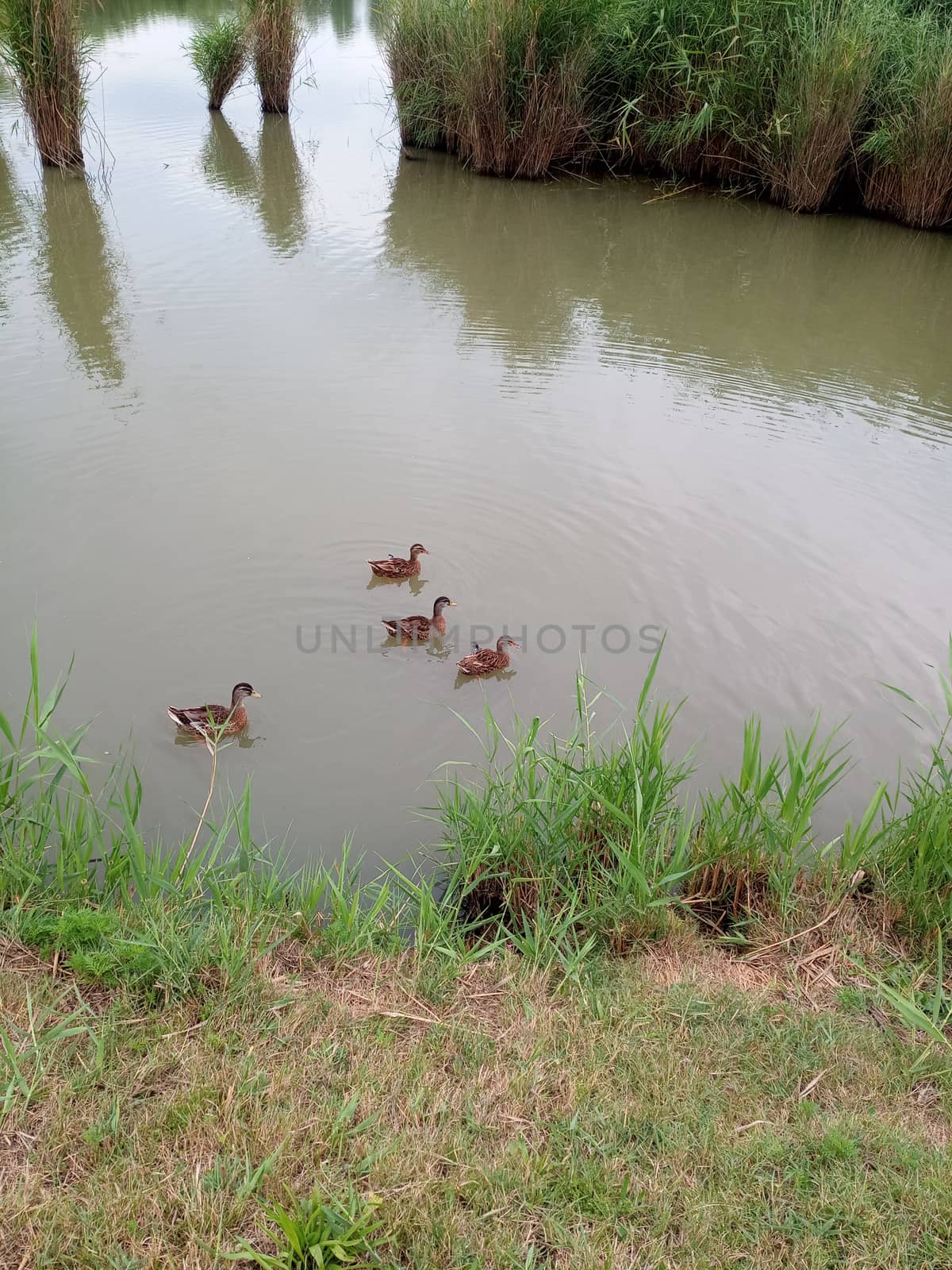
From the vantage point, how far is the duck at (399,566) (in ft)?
19.2

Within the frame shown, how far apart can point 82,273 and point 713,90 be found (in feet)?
26.7

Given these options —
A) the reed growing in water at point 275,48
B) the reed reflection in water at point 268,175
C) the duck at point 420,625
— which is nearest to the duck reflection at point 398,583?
the duck at point 420,625

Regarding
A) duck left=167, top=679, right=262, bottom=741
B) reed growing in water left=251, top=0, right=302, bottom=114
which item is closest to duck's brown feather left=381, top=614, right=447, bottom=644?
duck left=167, top=679, right=262, bottom=741

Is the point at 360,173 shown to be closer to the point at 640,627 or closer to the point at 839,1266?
the point at 640,627

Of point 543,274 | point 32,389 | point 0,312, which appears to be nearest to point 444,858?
point 32,389

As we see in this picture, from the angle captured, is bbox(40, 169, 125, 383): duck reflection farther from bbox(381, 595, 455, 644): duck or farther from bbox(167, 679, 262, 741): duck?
bbox(167, 679, 262, 741): duck

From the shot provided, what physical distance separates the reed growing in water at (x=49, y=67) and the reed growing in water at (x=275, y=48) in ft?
15.0

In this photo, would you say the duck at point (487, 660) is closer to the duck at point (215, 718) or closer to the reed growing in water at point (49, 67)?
the duck at point (215, 718)

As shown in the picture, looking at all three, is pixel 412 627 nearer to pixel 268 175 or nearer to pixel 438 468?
pixel 438 468

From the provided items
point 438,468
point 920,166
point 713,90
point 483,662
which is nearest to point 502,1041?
point 483,662

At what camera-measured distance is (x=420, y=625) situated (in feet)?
18.0

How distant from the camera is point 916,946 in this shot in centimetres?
342

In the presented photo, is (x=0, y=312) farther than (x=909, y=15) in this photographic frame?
No

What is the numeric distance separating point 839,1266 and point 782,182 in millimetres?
13555
